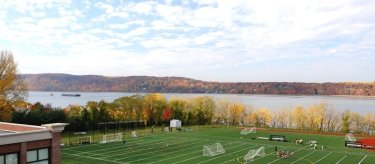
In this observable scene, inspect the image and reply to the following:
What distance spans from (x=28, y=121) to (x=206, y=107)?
126 ft

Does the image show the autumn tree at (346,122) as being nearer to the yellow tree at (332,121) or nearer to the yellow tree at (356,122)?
the yellow tree at (356,122)

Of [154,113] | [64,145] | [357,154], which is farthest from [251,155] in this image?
[154,113]

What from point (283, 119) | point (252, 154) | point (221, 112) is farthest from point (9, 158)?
point (221, 112)

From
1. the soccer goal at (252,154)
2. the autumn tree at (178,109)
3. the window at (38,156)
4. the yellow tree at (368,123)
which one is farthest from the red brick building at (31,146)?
the yellow tree at (368,123)

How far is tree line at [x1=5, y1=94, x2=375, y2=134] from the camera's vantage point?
211 ft

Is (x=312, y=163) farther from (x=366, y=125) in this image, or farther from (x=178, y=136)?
(x=366, y=125)

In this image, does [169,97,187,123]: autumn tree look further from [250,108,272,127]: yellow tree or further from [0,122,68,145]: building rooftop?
[0,122,68,145]: building rooftop

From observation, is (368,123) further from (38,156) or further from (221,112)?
(38,156)

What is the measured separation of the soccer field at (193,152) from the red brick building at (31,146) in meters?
13.0

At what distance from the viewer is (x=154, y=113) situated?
76125 mm

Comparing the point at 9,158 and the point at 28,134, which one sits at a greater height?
the point at 28,134

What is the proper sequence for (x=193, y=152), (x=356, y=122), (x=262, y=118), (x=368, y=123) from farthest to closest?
(x=262, y=118) < (x=368, y=123) < (x=356, y=122) < (x=193, y=152)

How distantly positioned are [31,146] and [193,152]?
22262 mm

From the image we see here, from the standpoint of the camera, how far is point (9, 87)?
157 feet
